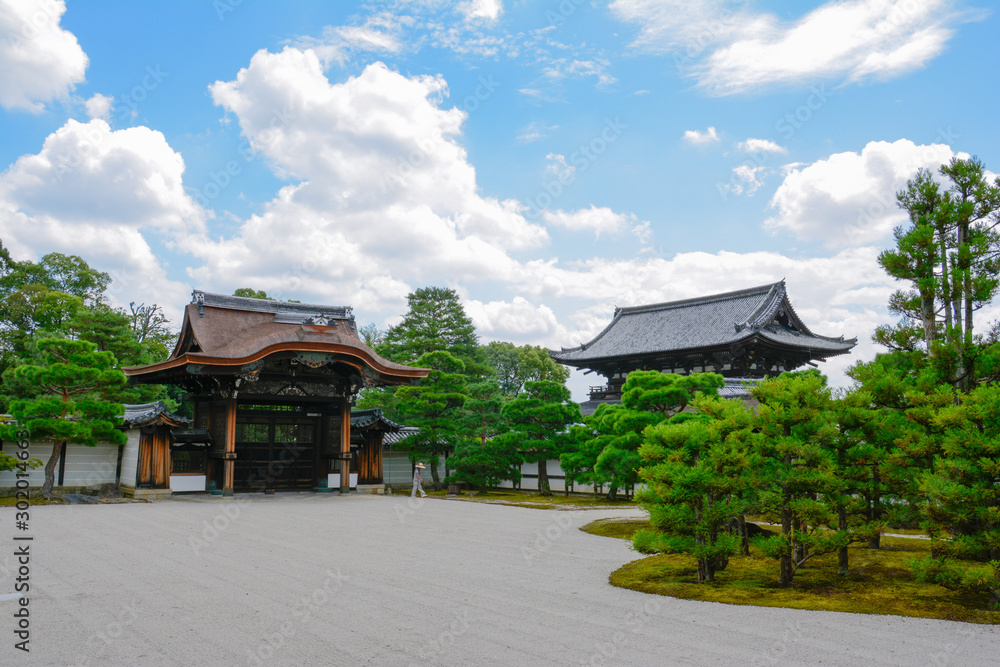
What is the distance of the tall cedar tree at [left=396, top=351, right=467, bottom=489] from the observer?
23.3 m

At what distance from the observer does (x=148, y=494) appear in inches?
756

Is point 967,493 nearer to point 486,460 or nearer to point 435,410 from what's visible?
point 486,460

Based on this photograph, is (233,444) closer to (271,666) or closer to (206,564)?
(206,564)

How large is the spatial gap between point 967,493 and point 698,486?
2625 mm

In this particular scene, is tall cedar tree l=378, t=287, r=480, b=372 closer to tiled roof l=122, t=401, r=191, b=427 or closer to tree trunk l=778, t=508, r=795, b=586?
tiled roof l=122, t=401, r=191, b=427

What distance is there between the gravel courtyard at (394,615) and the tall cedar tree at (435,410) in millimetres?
12419

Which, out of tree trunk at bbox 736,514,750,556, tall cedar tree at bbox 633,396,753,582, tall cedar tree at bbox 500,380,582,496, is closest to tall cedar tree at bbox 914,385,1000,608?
tall cedar tree at bbox 633,396,753,582

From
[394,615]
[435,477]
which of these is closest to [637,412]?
[394,615]

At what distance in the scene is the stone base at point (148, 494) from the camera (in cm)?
1909

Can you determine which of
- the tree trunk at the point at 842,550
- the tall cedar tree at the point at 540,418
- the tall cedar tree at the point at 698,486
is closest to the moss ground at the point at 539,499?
the tall cedar tree at the point at 540,418

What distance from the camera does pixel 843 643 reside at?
5.34m

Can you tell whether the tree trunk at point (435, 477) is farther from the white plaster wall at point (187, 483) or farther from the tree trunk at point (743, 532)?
the tree trunk at point (743, 532)

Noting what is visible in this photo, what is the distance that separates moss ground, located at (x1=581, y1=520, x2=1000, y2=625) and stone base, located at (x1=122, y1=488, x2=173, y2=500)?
52.6 feet

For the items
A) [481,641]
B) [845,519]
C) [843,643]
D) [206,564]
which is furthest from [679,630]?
[206,564]
